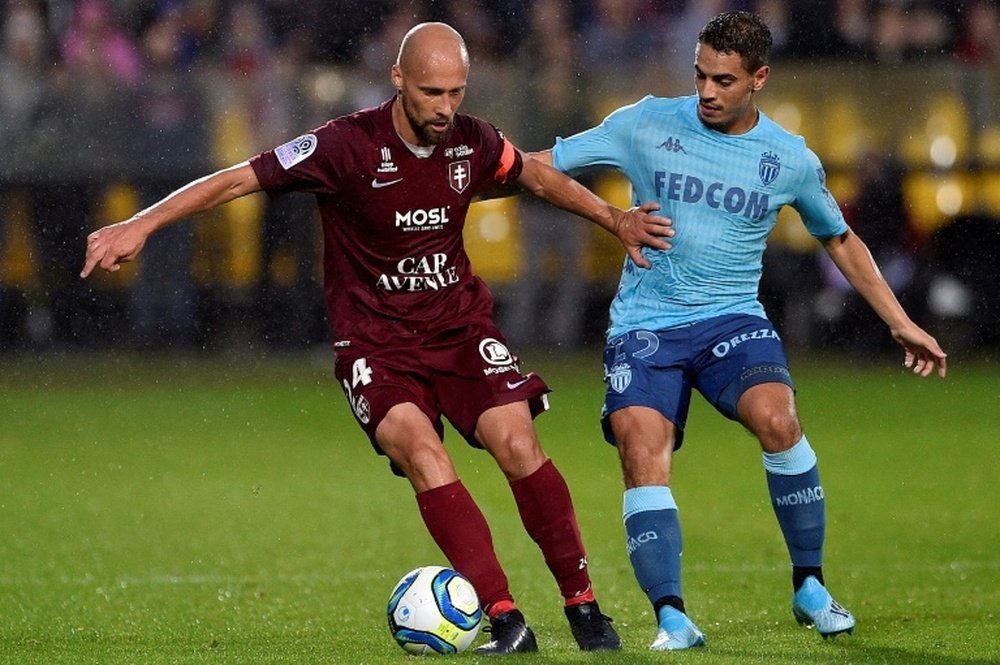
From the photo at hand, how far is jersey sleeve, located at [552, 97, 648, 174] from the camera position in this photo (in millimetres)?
6730

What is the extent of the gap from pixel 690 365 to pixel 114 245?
211cm

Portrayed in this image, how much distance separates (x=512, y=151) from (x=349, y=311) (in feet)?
2.67

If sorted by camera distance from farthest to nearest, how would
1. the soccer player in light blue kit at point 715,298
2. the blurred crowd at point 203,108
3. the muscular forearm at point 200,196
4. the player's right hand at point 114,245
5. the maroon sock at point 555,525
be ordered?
the blurred crowd at point 203,108, the soccer player in light blue kit at point 715,298, the maroon sock at point 555,525, the muscular forearm at point 200,196, the player's right hand at point 114,245

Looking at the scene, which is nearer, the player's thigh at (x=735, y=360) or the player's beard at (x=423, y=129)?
the player's beard at (x=423, y=129)

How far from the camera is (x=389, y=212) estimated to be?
Answer: 243 inches

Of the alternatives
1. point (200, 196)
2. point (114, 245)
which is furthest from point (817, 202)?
point (114, 245)

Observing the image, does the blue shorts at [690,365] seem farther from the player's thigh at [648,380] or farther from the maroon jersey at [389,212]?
the maroon jersey at [389,212]

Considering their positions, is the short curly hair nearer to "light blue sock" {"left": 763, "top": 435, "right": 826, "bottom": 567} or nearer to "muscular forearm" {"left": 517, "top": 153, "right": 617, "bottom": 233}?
"muscular forearm" {"left": 517, "top": 153, "right": 617, "bottom": 233}

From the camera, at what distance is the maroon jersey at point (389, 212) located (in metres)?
6.14

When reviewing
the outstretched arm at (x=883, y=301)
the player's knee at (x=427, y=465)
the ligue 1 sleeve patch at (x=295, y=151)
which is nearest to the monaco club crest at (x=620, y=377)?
the player's knee at (x=427, y=465)

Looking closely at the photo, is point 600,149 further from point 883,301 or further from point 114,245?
point 114,245

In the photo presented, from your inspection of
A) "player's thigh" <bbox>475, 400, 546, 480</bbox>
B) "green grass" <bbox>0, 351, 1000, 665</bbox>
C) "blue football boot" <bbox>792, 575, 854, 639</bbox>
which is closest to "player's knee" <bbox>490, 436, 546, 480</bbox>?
"player's thigh" <bbox>475, 400, 546, 480</bbox>

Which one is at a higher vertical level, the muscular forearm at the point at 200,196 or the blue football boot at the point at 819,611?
the muscular forearm at the point at 200,196

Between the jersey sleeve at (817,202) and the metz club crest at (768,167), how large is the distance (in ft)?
0.36
